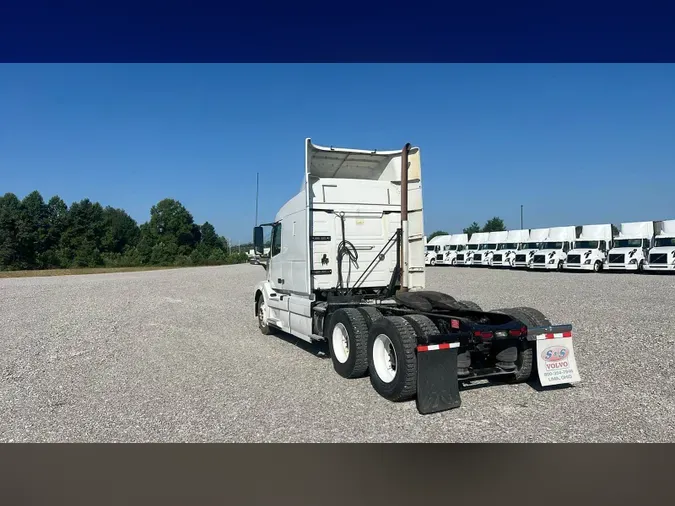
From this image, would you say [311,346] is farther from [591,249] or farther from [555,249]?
[555,249]

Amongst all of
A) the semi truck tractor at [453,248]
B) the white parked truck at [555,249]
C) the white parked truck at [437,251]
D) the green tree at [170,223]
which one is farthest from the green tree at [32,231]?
the white parked truck at [555,249]

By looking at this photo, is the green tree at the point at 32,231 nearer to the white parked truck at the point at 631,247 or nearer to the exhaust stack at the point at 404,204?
the white parked truck at the point at 631,247

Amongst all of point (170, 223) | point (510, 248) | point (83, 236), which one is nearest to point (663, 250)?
point (510, 248)

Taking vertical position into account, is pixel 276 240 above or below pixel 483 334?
above

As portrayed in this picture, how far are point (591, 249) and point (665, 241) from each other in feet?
11.9

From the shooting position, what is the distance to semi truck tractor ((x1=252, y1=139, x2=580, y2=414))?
5.58 metres

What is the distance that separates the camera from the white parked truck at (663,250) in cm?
2408

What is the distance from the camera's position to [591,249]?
2769cm

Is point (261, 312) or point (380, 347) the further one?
point (261, 312)

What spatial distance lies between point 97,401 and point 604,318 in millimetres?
10270

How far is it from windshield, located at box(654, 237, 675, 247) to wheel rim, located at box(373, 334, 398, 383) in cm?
2480

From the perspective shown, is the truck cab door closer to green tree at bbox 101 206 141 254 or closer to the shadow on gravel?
the shadow on gravel

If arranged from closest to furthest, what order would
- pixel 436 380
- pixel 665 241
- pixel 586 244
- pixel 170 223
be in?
pixel 436 380 → pixel 665 241 → pixel 586 244 → pixel 170 223
